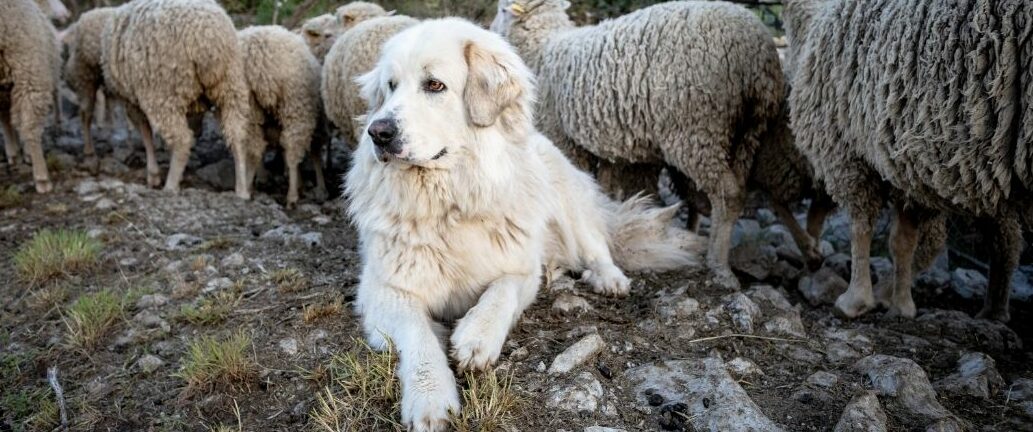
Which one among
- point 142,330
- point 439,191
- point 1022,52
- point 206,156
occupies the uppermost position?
point 1022,52

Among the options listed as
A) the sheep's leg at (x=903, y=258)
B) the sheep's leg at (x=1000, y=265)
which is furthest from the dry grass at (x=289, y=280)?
the sheep's leg at (x=1000, y=265)

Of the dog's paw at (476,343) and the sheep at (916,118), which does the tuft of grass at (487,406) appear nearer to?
the dog's paw at (476,343)

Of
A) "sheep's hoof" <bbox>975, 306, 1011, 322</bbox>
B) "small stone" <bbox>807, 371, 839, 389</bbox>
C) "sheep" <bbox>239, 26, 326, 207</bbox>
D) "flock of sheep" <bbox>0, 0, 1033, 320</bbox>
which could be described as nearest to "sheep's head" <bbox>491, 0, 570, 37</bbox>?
"flock of sheep" <bbox>0, 0, 1033, 320</bbox>

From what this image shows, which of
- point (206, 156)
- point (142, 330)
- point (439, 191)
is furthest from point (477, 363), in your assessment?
point (206, 156)

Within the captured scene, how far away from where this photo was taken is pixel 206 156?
7.77 m

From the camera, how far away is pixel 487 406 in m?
2.19

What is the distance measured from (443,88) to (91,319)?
2.00 meters

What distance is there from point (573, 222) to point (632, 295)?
547 mm

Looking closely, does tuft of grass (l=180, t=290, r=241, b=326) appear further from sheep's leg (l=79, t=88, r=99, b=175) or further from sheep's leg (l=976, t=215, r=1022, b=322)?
sheep's leg (l=79, t=88, r=99, b=175)

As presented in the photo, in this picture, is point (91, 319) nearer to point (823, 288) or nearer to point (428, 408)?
point (428, 408)

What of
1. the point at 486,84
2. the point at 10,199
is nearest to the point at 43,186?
the point at 10,199

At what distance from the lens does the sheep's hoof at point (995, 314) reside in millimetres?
3908

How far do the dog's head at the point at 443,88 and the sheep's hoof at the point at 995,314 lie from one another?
3.15 metres

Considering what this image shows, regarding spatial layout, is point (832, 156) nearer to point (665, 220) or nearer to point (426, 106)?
point (665, 220)
